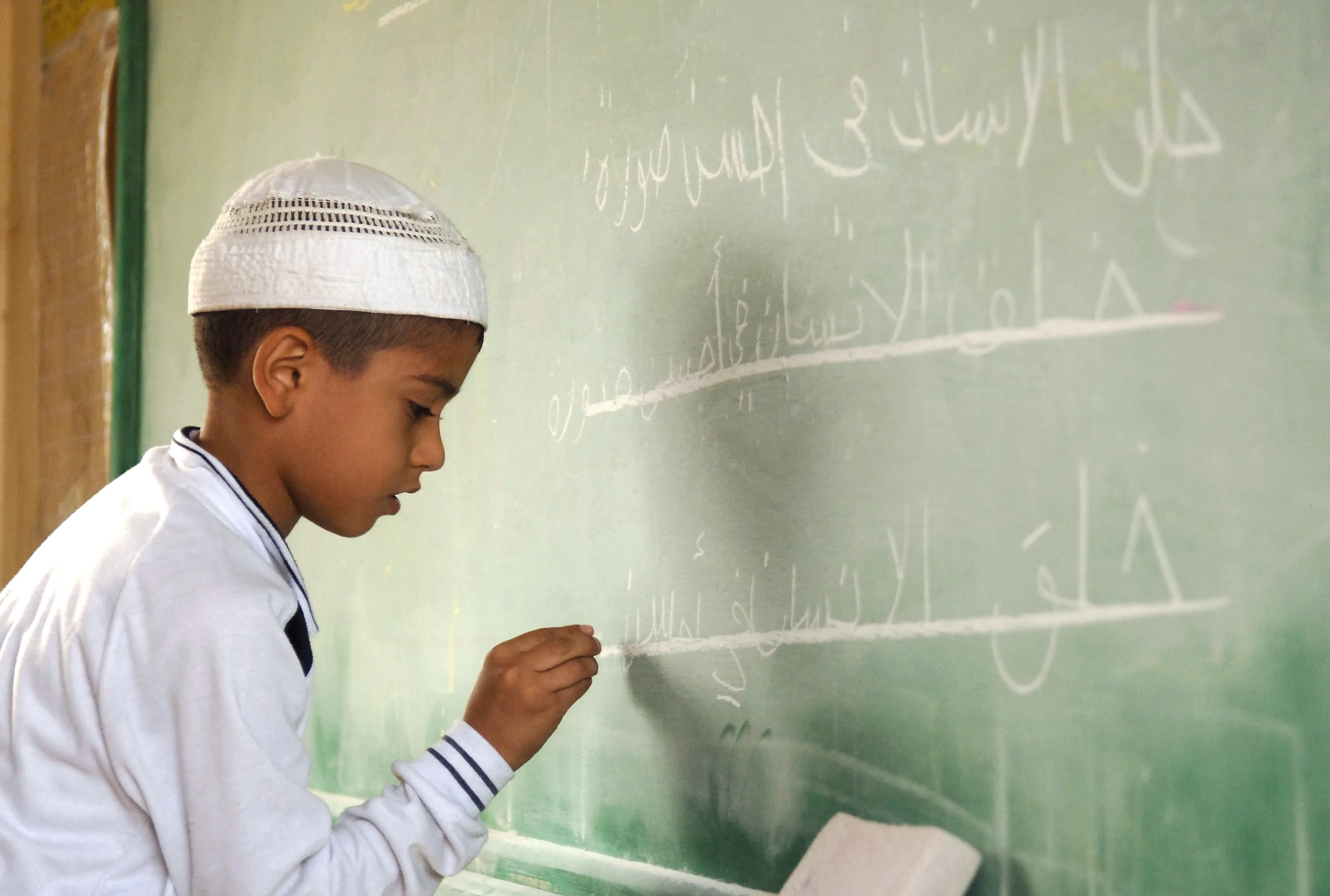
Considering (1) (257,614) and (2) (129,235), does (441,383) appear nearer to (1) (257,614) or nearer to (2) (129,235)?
(1) (257,614)

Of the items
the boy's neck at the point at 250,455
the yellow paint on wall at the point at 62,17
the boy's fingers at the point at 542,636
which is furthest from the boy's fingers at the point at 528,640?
the yellow paint on wall at the point at 62,17

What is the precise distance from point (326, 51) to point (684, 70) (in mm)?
741

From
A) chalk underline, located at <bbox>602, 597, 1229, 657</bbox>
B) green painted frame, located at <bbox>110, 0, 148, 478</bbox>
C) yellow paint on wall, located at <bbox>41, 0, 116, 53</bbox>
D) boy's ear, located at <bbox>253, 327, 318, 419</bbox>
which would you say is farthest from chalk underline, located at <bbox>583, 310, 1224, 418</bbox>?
yellow paint on wall, located at <bbox>41, 0, 116, 53</bbox>

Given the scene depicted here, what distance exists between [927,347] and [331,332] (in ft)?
1.47

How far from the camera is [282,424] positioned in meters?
0.98

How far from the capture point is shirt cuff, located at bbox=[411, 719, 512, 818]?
958 mm

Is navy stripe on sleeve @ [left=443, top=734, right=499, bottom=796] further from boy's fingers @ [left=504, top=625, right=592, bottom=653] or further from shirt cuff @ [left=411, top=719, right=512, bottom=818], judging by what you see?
boy's fingers @ [left=504, top=625, right=592, bottom=653]

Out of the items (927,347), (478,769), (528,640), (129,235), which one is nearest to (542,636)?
(528,640)

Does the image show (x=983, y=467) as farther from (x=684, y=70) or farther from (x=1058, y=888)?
(x=684, y=70)

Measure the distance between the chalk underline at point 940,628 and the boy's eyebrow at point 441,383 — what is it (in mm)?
295

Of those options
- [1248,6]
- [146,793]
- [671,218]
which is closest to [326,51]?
[671,218]

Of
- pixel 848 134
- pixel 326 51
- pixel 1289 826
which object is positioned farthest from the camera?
pixel 326 51

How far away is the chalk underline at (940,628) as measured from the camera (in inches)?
30.1

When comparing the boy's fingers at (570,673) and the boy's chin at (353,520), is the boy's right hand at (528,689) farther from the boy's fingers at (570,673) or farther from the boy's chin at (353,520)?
the boy's chin at (353,520)
